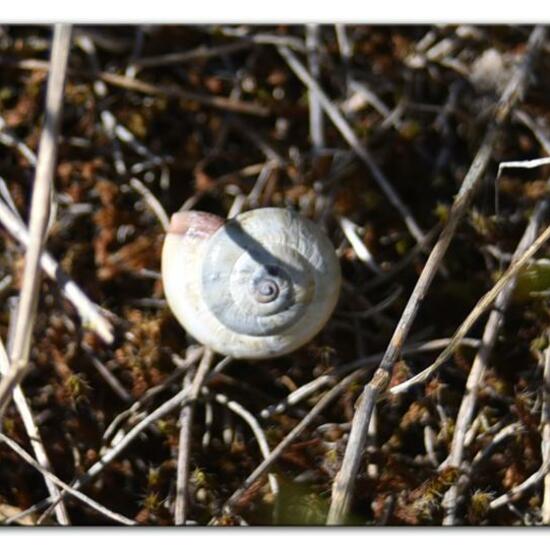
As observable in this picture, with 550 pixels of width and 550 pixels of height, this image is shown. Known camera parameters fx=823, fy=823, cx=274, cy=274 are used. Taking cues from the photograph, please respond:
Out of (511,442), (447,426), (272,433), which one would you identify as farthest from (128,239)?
(511,442)

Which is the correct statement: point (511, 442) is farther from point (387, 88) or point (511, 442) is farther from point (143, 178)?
point (143, 178)

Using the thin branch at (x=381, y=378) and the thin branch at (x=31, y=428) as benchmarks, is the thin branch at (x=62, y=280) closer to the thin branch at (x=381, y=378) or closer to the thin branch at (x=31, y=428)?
the thin branch at (x=31, y=428)

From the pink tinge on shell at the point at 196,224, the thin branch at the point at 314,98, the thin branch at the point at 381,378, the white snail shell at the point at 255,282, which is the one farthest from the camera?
the thin branch at the point at 314,98

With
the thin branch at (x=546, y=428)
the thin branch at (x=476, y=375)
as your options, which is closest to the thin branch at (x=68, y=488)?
the thin branch at (x=476, y=375)

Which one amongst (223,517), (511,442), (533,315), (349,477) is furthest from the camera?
(533,315)

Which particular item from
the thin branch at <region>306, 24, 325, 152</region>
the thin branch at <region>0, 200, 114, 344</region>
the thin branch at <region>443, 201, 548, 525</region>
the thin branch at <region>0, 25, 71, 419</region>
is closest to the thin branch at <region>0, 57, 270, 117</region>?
the thin branch at <region>306, 24, 325, 152</region>

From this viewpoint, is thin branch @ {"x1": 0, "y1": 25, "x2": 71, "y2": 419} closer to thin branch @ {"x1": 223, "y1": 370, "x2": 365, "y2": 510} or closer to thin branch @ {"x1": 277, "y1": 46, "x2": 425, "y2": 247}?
thin branch @ {"x1": 223, "y1": 370, "x2": 365, "y2": 510}

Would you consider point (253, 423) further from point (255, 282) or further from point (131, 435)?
point (255, 282)
